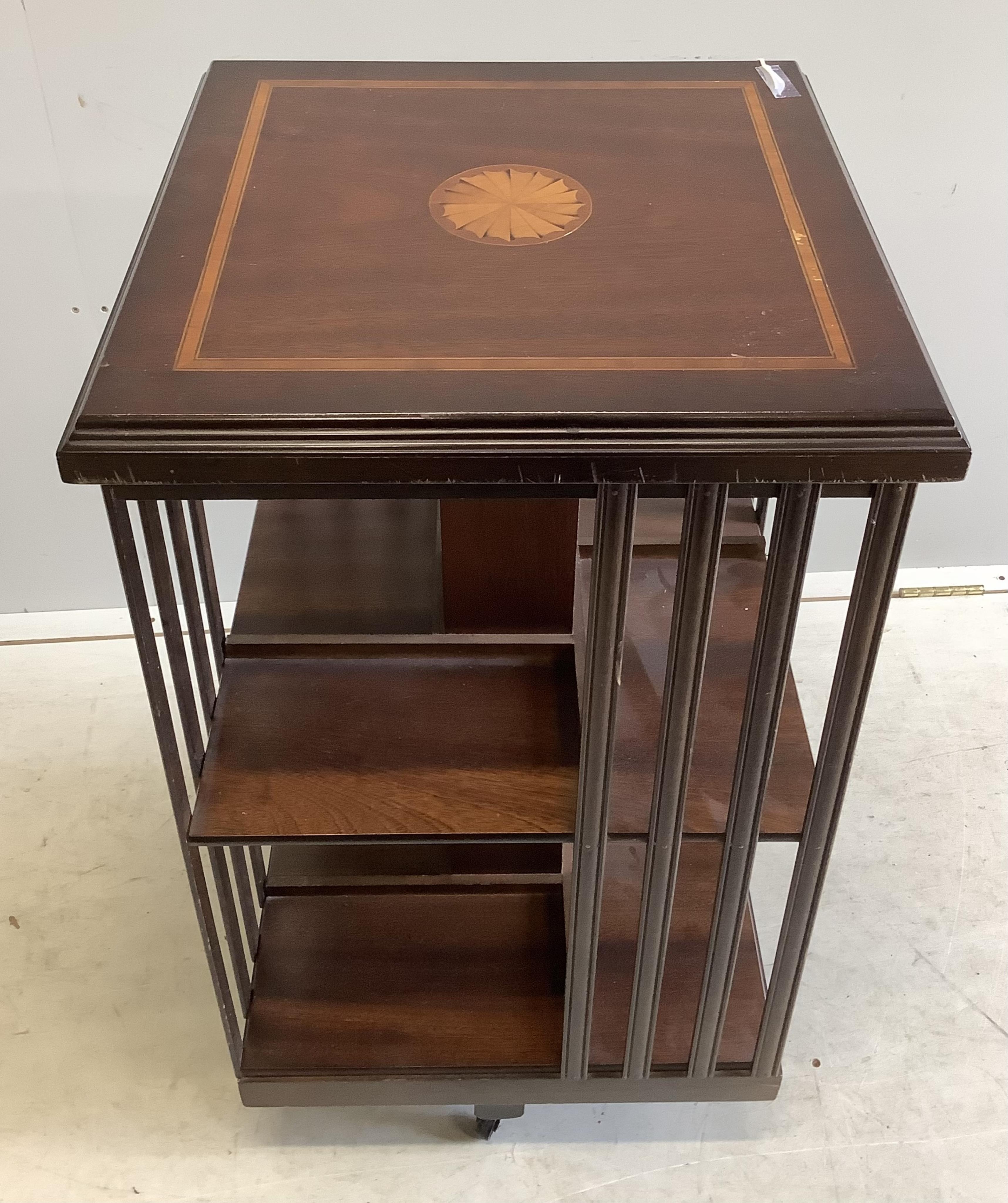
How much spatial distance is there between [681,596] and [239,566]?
4.22 feet

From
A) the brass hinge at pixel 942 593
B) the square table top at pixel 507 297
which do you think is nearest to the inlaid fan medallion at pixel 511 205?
the square table top at pixel 507 297

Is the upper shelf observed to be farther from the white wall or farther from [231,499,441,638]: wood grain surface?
the white wall

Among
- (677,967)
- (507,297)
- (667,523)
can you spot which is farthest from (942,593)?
(507,297)

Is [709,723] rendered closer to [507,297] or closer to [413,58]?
[507,297]

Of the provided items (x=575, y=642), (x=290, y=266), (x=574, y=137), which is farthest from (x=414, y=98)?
(x=575, y=642)

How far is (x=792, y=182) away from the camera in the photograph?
1.03 meters

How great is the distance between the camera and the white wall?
144cm

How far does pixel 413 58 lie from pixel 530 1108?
1.25 metres

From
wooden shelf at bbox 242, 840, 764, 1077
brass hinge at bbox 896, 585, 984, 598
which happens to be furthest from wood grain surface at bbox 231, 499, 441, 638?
brass hinge at bbox 896, 585, 984, 598

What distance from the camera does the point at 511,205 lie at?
1012 millimetres

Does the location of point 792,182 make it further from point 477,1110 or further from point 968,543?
point 968,543

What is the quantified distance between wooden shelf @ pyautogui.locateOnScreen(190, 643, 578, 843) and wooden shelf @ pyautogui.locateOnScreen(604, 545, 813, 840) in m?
0.05

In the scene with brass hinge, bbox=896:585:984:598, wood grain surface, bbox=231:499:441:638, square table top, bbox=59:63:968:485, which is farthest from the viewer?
brass hinge, bbox=896:585:984:598

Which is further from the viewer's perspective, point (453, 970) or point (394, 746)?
point (453, 970)
